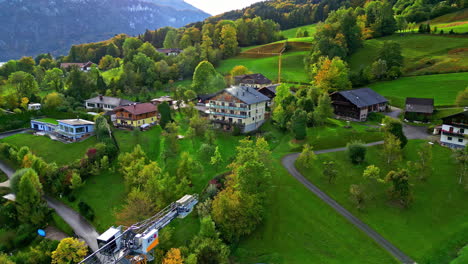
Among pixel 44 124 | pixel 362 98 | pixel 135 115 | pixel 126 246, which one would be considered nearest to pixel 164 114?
pixel 135 115

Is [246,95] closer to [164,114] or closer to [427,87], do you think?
[164,114]

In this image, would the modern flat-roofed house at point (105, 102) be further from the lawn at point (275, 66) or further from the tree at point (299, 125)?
the lawn at point (275, 66)

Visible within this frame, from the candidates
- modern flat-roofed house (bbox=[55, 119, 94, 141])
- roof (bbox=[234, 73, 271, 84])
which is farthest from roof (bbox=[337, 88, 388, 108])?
modern flat-roofed house (bbox=[55, 119, 94, 141])

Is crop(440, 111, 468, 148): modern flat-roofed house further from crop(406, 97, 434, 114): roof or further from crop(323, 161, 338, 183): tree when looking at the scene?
crop(323, 161, 338, 183): tree

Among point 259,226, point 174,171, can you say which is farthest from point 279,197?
point 174,171

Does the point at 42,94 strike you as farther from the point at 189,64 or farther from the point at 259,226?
the point at 259,226
